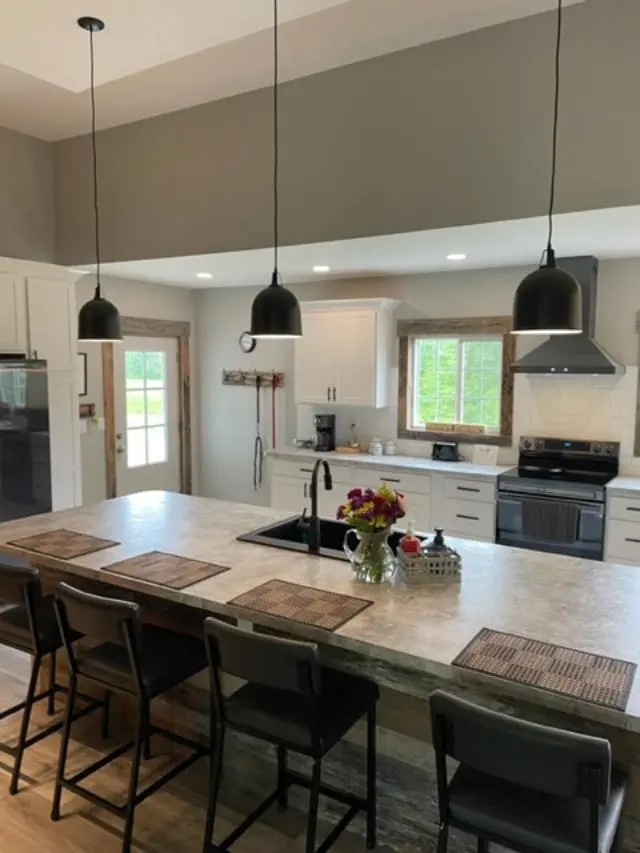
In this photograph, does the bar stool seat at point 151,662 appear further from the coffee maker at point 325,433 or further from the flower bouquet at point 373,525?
the coffee maker at point 325,433

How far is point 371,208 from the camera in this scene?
11.2 ft

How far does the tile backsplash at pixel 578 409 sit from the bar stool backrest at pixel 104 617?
3.71m

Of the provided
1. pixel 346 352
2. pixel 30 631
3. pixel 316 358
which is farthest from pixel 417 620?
pixel 316 358

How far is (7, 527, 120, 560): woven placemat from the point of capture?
2.63 metres

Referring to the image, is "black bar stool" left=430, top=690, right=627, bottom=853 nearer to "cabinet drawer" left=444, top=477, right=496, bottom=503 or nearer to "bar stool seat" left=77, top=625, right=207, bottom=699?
"bar stool seat" left=77, top=625, right=207, bottom=699

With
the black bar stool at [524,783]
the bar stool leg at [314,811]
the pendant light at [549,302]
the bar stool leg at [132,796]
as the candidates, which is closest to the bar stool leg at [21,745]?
the bar stool leg at [132,796]

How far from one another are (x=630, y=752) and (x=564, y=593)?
52cm

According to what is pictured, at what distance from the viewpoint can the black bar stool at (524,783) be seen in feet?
4.38

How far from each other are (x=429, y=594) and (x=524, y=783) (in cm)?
80

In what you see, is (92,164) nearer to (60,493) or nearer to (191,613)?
(60,493)

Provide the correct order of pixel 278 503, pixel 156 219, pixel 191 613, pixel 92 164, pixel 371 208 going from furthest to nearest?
pixel 278 503
pixel 92 164
pixel 156 219
pixel 371 208
pixel 191 613

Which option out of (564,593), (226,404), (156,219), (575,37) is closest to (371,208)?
(575,37)

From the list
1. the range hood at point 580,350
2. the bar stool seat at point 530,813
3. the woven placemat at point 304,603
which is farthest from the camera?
the range hood at point 580,350

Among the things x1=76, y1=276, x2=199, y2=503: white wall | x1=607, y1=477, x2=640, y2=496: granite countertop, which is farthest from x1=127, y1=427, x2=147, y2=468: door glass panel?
x1=607, y1=477, x2=640, y2=496: granite countertop
